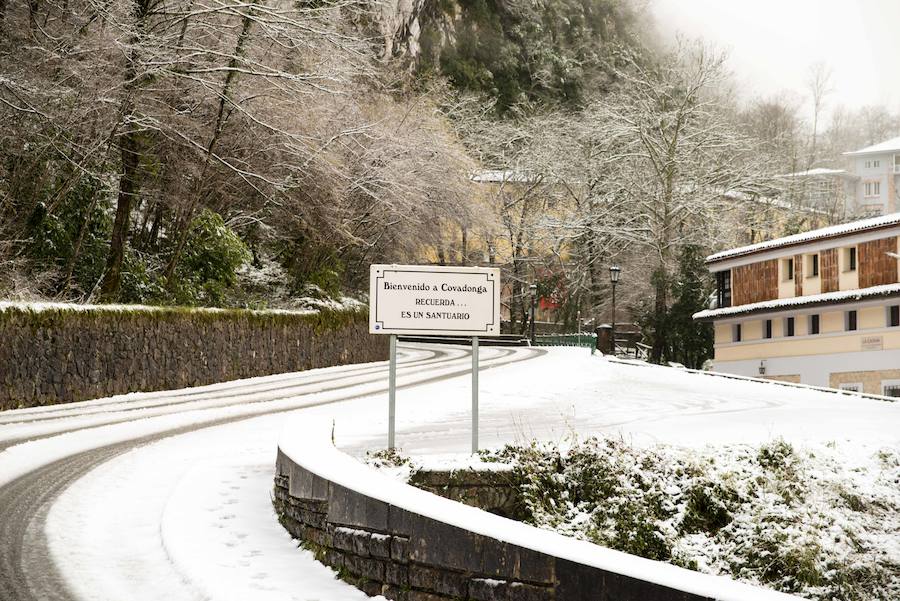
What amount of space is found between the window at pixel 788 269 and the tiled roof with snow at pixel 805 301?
1.15 meters

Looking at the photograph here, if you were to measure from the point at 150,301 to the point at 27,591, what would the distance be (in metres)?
20.6

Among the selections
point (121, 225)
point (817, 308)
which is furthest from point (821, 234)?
point (121, 225)

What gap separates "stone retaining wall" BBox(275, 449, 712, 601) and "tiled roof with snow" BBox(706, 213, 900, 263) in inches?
1559

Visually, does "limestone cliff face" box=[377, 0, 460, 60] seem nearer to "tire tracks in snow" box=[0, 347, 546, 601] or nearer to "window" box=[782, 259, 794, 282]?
"window" box=[782, 259, 794, 282]

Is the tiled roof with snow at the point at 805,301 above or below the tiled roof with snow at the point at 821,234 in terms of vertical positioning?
below

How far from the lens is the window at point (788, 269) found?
47.8 metres

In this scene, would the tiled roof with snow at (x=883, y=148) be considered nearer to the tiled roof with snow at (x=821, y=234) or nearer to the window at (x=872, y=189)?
the window at (x=872, y=189)

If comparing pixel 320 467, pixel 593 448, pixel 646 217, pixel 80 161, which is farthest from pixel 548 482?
pixel 646 217

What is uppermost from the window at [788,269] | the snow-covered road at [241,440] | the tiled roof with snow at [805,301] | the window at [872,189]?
the window at [872,189]

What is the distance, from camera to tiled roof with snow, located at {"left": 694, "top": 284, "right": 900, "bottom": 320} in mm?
41438

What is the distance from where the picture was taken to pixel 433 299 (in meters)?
11.1

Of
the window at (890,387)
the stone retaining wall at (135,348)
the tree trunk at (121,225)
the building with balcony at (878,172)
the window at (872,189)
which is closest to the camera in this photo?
the stone retaining wall at (135,348)

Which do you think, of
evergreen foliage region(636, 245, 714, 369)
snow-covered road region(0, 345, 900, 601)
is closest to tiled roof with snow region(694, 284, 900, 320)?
evergreen foliage region(636, 245, 714, 369)

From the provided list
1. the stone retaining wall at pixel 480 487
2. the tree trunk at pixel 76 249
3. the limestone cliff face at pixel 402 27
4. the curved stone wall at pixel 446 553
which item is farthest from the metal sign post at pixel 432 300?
the limestone cliff face at pixel 402 27
